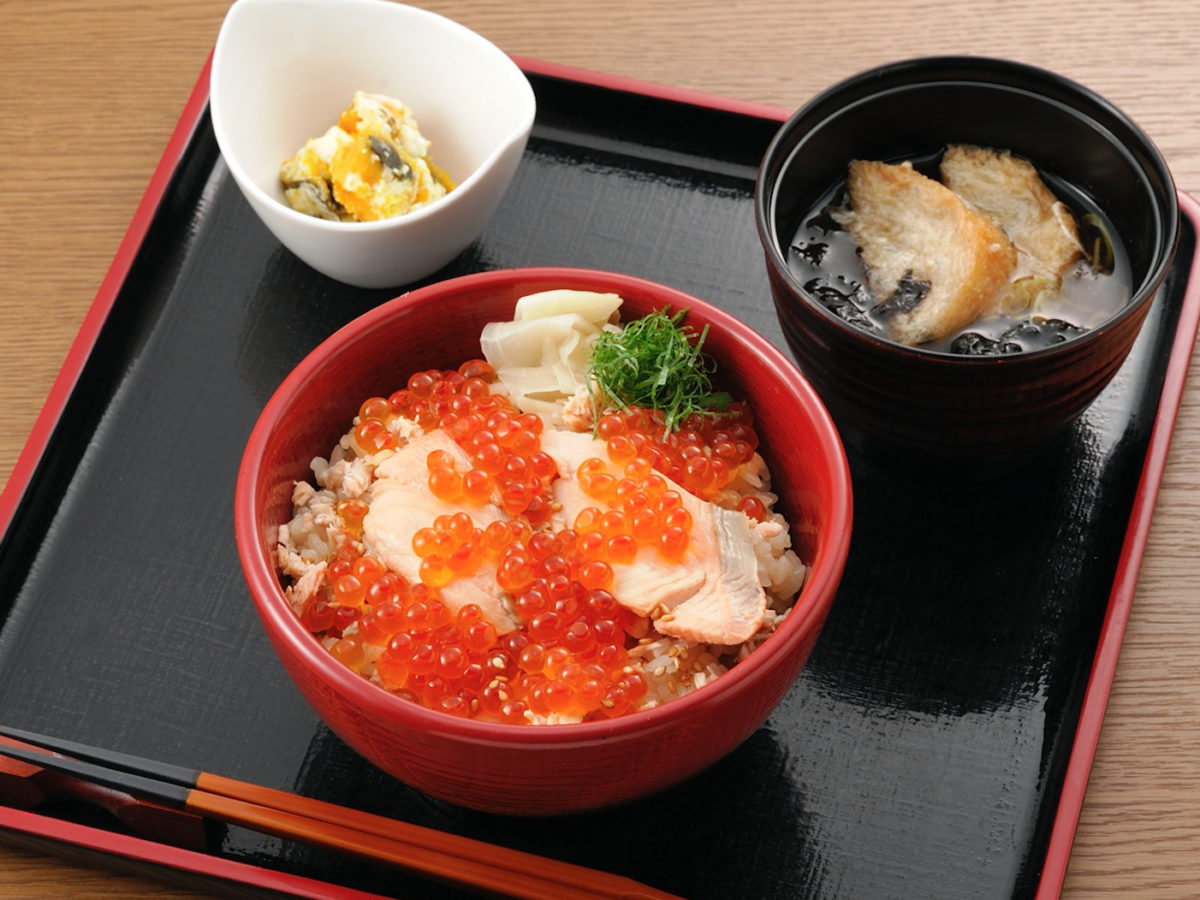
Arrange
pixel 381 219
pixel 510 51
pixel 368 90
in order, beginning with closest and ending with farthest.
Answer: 1. pixel 381 219
2. pixel 368 90
3. pixel 510 51

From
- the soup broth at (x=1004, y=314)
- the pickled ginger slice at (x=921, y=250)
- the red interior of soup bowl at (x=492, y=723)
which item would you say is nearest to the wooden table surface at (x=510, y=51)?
the soup broth at (x=1004, y=314)

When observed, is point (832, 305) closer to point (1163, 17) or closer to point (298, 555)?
point (298, 555)

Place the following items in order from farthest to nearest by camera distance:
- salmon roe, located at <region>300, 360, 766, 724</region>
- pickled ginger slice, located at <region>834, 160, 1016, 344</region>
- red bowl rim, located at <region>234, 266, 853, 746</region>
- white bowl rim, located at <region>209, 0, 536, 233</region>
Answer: white bowl rim, located at <region>209, 0, 536, 233</region>, pickled ginger slice, located at <region>834, 160, 1016, 344</region>, salmon roe, located at <region>300, 360, 766, 724</region>, red bowl rim, located at <region>234, 266, 853, 746</region>

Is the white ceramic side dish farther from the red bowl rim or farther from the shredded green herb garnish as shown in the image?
the shredded green herb garnish

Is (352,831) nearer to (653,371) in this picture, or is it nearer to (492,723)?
(492,723)

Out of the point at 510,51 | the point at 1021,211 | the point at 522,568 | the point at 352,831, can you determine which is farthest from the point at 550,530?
the point at 510,51

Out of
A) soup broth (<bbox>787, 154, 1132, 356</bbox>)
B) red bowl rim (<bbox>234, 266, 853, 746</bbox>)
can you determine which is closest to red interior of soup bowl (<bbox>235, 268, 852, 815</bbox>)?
red bowl rim (<bbox>234, 266, 853, 746</bbox>)
